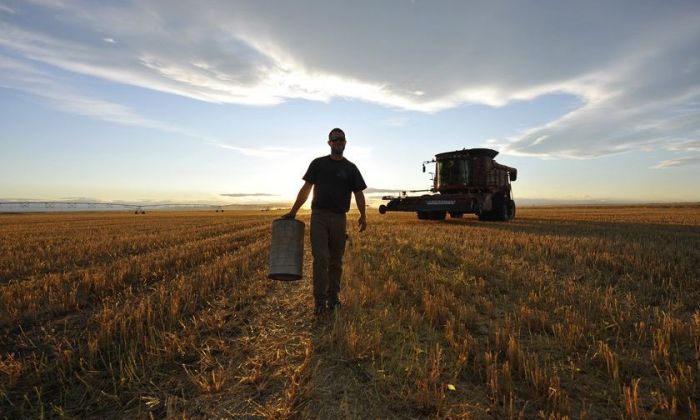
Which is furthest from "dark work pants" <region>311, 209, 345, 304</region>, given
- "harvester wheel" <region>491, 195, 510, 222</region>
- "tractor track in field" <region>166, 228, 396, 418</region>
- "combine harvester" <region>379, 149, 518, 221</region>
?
"harvester wheel" <region>491, 195, 510, 222</region>

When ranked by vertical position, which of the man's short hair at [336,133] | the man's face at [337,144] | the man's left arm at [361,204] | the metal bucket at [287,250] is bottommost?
the metal bucket at [287,250]

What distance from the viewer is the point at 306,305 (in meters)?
5.52

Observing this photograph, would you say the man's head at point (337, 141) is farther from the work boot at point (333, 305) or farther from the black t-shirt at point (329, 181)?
the work boot at point (333, 305)

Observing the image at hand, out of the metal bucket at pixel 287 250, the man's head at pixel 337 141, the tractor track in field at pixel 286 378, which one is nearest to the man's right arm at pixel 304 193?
the metal bucket at pixel 287 250

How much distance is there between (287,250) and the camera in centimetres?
511

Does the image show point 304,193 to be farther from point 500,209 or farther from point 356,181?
point 500,209

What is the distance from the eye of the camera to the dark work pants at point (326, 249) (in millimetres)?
4938

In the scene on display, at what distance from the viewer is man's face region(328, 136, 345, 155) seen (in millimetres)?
4891

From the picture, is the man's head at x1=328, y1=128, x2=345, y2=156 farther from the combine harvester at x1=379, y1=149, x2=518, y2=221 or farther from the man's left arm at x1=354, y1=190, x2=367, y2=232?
the combine harvester at x1=379, y1=149, x2=518, y2=221

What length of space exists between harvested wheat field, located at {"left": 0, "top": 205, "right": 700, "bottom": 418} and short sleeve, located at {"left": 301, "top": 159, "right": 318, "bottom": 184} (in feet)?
5.79

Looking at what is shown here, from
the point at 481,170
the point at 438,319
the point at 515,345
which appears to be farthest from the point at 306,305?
the point at 481,170

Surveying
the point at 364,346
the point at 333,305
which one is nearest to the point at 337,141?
the point at 333,305

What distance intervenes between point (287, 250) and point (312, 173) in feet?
3.59

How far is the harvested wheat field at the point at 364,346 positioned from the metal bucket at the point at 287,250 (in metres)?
0.59
